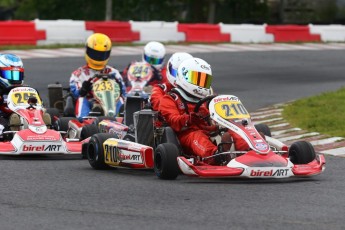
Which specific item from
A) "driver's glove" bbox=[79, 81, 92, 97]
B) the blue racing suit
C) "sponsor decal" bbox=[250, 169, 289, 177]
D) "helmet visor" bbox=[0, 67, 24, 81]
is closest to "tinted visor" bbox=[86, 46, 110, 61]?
the blue racing suit

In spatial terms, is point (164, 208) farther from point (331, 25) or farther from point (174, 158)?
point (331, 25)

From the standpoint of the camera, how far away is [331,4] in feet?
94.6

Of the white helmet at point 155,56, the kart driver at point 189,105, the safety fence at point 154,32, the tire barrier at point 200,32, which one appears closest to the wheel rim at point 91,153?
the kart driver at point 189,105

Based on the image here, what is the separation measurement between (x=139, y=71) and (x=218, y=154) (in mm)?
6775

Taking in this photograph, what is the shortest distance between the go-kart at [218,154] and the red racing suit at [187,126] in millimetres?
65

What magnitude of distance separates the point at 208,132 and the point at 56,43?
50.2 feet

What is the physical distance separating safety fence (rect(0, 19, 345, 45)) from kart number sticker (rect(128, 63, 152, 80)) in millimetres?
7989

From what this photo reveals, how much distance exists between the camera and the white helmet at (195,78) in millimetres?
9336

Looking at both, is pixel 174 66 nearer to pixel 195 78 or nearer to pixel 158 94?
pixel 158 94

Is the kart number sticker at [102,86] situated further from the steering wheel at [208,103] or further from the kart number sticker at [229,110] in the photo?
the kart number sticker at [229,110]

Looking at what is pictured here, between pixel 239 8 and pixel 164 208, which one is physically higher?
pixel 164 208

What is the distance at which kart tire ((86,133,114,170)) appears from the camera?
→ 9.56m

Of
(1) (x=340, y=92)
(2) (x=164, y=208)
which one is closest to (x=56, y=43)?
(1) (x=340, y=92)

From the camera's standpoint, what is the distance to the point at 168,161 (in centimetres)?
852
